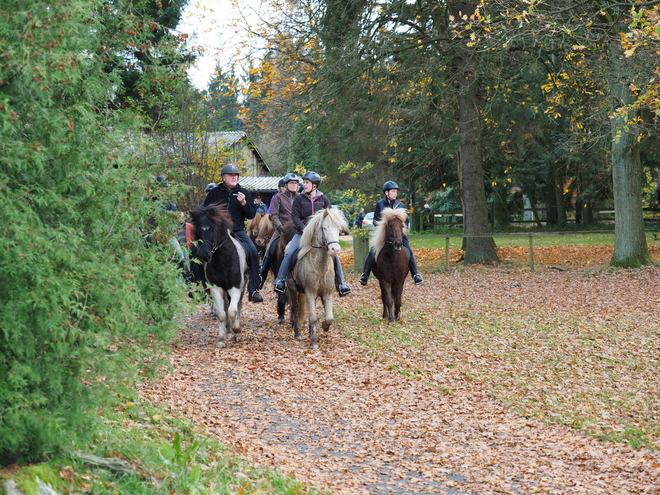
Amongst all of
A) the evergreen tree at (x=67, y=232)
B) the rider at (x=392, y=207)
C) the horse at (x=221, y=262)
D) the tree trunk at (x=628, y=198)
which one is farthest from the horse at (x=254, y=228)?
the evergreen tree at (x=67, y=232)

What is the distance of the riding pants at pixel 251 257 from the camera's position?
38.0ft

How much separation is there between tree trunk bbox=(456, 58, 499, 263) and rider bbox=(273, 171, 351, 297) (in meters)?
10.2

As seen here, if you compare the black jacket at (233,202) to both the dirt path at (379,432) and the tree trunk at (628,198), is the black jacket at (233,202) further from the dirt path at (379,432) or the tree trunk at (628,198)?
the tree trunk at (628,198)

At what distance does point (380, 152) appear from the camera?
2442cm

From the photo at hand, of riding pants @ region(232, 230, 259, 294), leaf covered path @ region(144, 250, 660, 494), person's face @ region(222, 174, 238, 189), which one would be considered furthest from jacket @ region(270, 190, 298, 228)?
leaf covered path @ region(144, 250, 660, 494)

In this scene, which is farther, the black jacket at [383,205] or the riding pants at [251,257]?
the black jacket at [383,205]

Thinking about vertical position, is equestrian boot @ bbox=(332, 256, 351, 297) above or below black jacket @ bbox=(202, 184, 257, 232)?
below

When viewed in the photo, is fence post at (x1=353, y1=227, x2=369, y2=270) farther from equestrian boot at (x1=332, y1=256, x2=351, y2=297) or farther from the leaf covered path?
the leaf covered path

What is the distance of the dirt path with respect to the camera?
5.88 m

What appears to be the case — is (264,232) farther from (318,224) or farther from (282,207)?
(318,224)

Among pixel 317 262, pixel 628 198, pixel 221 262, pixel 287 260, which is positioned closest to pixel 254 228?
pixel 287 260

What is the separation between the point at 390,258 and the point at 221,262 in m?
3.23

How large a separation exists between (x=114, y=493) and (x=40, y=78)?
233cm

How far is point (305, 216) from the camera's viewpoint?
11.9m
